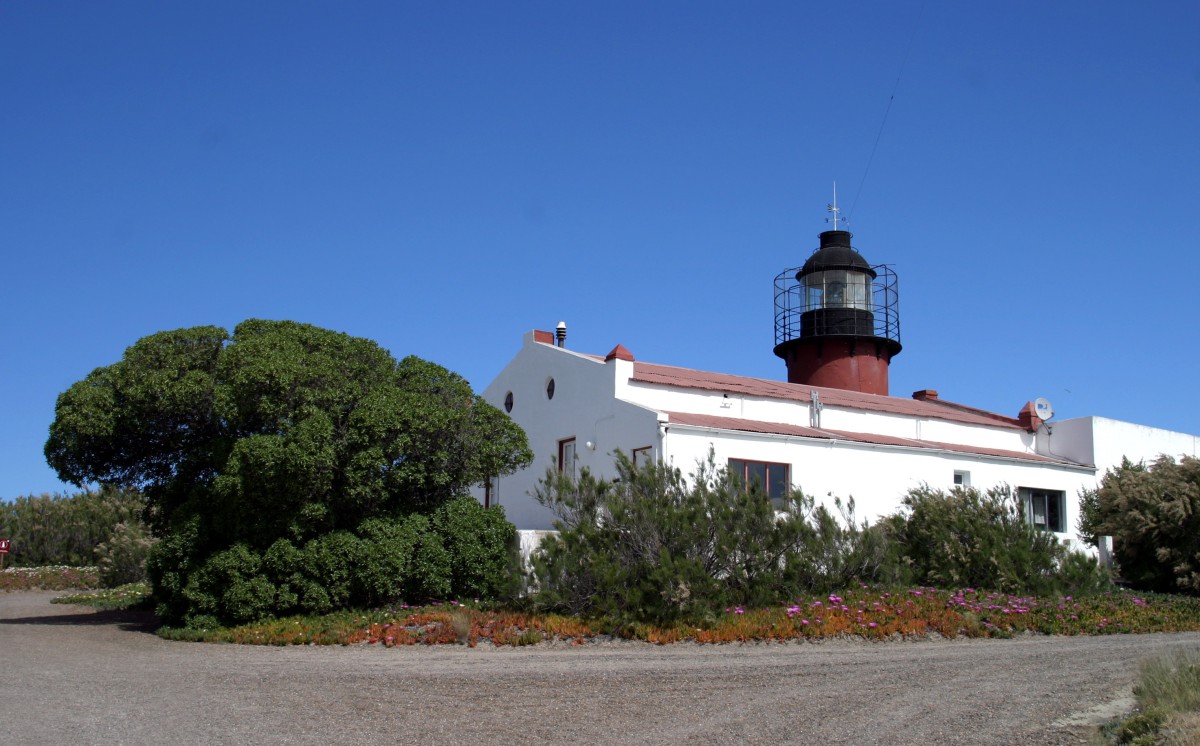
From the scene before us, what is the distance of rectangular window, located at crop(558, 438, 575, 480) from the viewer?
75.7ft

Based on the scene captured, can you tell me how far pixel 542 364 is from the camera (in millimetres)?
24797

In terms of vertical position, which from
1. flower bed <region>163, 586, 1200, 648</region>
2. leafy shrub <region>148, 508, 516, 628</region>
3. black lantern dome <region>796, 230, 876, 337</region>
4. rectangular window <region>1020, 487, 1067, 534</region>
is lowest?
flower bed <region>163, 586, 1200, 648</region>

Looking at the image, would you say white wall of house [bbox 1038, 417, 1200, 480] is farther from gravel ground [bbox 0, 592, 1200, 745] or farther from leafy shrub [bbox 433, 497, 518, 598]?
leafy shrub [bbox 433, 497, 518, 598]

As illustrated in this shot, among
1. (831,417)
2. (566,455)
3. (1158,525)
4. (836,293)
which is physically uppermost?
(836,293)

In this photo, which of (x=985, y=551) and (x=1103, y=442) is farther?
(x=1103, y=442)

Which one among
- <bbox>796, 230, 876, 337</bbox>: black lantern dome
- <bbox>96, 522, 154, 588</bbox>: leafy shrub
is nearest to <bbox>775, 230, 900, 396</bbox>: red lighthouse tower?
<bbox>796, 230, 876, 337</bbox>: black lantern dome

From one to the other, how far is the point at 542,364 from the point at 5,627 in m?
12.4

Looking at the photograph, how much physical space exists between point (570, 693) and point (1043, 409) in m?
22.3

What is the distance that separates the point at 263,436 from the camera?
1603 cm

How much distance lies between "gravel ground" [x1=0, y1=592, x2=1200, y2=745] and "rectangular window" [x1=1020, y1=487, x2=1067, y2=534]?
10200 millimetres

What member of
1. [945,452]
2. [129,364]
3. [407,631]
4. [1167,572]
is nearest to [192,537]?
[129,364]

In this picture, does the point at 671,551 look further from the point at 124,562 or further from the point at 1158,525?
the point at 124,562

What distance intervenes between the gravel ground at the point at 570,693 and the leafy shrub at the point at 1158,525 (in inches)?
255

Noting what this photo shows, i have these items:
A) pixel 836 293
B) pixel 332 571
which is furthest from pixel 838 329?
pixel 332 571
